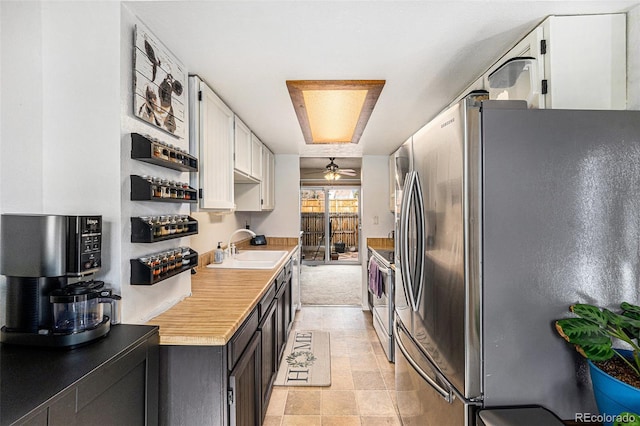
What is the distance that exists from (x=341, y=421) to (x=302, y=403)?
1.09 ft

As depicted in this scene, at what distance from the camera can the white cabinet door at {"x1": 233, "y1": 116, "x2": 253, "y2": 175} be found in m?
2.52

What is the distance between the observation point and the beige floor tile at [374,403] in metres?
2.10

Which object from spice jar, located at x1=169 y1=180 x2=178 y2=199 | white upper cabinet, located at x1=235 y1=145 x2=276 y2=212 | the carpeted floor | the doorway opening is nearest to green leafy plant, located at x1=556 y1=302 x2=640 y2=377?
spice jar, located at x1=169 y1=180 x2=178 y2=199

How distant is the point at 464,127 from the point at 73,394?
1459mm

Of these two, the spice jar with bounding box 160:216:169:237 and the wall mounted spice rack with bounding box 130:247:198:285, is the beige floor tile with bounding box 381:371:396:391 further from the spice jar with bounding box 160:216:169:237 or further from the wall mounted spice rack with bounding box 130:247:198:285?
the spice jar with bounding box 160:216:169:237

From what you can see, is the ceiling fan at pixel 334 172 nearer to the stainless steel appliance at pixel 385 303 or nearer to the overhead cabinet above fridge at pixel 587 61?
the stainless steel appliance at pixel 385 303

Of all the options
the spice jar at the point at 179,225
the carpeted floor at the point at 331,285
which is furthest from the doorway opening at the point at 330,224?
the spice jar at the point at 179,225

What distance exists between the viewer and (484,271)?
42.9 inches

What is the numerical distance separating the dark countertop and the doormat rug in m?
1.70

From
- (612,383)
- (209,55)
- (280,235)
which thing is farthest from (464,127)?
(280,235)

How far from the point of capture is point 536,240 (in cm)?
110

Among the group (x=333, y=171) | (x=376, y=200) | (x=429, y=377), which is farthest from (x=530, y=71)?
(x=333, y=171)

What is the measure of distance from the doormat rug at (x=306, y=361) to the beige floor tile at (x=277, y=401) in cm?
7

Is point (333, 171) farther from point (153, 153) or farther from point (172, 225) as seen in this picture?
point (153, 153)
